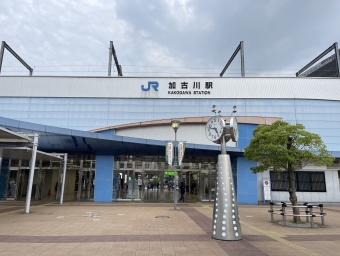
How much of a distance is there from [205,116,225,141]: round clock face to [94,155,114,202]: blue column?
11099 mm

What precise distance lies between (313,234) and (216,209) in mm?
3400

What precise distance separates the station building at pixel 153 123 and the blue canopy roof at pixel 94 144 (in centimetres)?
13

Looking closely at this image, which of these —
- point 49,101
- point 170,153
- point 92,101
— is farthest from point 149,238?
point 49,101

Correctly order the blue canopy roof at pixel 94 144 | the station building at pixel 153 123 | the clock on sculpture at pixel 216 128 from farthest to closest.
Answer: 1. the station building at pixel 153 123
2. the blue canopy roof at pixel 94 144
3. the clock on sculpture at pixel 216 128

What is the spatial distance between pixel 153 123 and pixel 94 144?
4.61m

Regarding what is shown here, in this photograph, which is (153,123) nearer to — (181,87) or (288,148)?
(181,87)

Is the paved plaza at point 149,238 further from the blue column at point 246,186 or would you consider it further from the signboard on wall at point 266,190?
the blue column at point 246,186

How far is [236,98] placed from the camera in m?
21.1

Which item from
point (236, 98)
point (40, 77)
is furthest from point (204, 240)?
point (40, 77)

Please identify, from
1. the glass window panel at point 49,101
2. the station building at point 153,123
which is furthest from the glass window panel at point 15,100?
the glass window panel at point 49,101

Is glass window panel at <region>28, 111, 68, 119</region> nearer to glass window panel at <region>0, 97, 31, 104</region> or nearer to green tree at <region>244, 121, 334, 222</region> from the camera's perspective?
glass window panel at <region>0, 97, 31, 104</region>

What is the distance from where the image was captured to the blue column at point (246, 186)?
658 inches

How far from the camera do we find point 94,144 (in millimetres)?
15547

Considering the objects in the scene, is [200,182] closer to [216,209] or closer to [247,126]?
[247,126]
